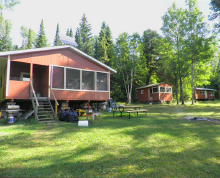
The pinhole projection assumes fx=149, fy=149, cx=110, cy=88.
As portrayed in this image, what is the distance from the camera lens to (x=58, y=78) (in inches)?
401

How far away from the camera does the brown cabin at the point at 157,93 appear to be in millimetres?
21859

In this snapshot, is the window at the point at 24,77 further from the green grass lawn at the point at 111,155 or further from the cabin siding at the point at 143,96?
the cabin siding at the point at 143,96

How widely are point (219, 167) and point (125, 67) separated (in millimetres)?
21126

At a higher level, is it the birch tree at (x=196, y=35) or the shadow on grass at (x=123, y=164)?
the birch tree at (x=196, y=35)

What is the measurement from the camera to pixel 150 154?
3656 mm

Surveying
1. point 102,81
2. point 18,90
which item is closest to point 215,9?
point 102,81

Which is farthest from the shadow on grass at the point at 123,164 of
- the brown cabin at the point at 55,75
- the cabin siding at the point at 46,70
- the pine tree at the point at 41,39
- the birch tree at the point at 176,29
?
the pine tree at the point at 41,39

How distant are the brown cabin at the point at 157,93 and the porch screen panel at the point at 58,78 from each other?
50.1ft

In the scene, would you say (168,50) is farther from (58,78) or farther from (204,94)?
(204,94)

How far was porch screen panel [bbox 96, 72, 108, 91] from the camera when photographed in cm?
1197

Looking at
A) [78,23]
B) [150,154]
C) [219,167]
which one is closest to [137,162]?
[150,154]

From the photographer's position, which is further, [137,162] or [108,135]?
[108,135]

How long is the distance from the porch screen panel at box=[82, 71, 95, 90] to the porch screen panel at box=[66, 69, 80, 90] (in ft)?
1.56

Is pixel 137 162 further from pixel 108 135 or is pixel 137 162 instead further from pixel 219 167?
pixel 108 135
